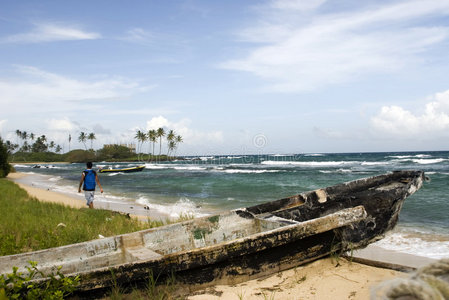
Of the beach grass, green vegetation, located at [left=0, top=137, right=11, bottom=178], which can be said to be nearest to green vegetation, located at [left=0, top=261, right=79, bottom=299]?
the beach grass

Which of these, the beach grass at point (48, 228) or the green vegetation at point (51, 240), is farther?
the beach grass at point (48, 228)

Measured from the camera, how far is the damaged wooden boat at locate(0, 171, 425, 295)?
376cm

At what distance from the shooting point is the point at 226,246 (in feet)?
13.2

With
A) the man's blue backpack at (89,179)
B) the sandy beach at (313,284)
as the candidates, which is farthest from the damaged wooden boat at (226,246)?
the man's blue backpack at (89,179)

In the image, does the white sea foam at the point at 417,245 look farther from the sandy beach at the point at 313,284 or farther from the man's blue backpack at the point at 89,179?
the man's blue backpack at the point at 89,179

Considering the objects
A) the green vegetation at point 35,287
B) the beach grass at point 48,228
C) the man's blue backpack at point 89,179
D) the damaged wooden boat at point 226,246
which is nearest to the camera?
the green vegetation at point 35,287

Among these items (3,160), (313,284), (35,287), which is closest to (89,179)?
(35,287)

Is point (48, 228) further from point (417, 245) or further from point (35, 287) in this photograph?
point (417, 245)

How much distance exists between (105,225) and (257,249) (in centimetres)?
461

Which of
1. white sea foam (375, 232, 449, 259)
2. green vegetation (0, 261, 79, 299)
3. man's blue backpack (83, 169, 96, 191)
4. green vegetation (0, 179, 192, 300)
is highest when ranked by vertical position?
man's blue backpack (83, 169, 96, 191)

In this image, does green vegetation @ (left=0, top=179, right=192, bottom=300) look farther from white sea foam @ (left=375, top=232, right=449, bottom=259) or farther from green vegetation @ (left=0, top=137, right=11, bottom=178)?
green vegetation @ (left=0, top=137, right=11, bottom=178)

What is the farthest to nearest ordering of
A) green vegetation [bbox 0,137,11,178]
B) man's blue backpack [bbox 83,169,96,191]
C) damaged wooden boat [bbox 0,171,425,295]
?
1. green vegetation [bbox 0,137,11,178]
2. man's blue backpack [bbox 83,169,96,191]
3. damaged wooden boat [bbox 0,171,425,295]

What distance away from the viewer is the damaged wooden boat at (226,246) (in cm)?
376

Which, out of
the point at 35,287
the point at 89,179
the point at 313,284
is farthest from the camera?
the point at 89,179
